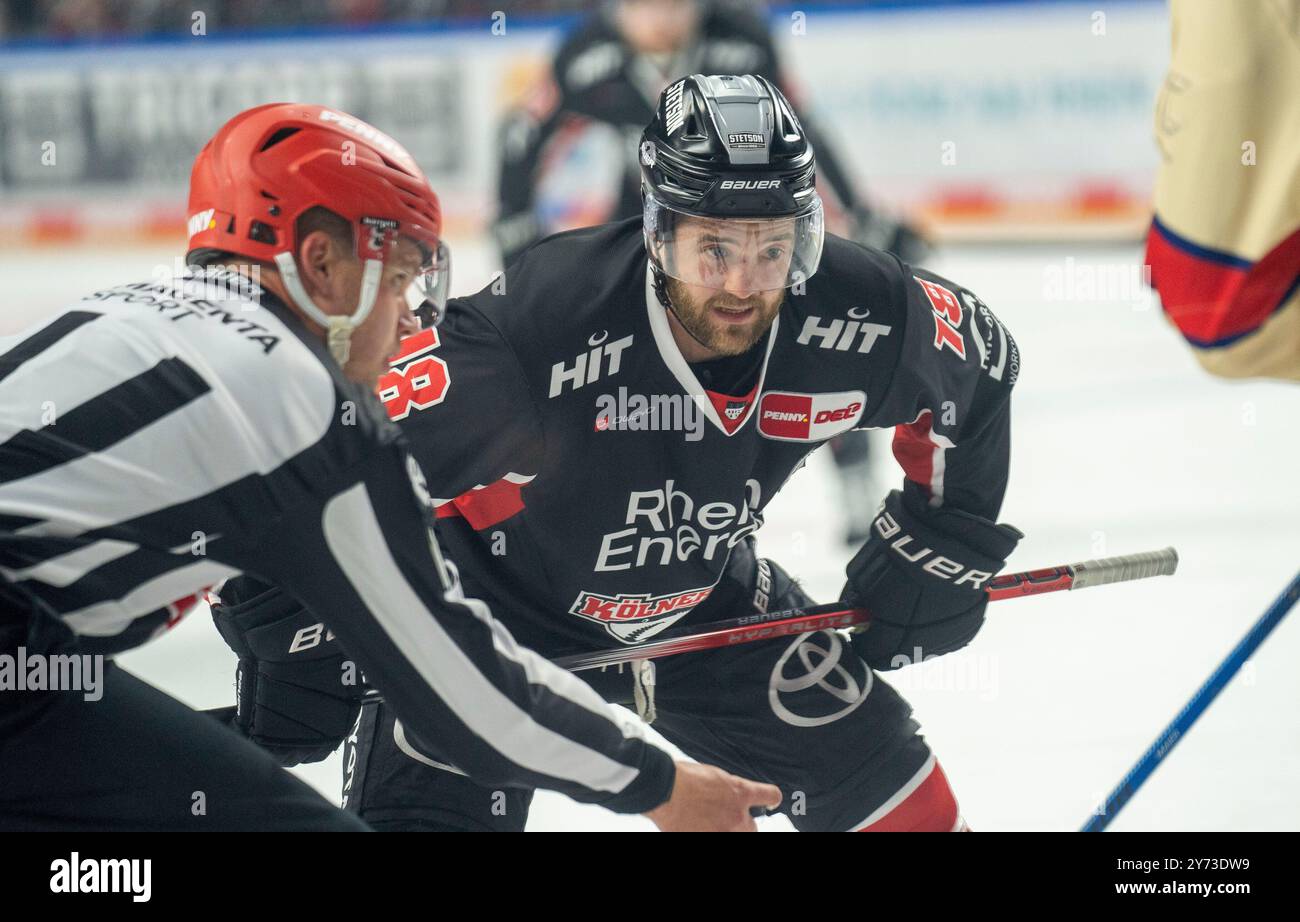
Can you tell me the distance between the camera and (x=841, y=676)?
237cm

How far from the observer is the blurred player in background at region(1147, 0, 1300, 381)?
1.18 meters

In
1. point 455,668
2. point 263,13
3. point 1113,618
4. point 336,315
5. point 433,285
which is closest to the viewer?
point 455,668

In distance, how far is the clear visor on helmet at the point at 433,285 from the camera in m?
1.91

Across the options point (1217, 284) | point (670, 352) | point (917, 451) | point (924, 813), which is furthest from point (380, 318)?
point (924, 813)

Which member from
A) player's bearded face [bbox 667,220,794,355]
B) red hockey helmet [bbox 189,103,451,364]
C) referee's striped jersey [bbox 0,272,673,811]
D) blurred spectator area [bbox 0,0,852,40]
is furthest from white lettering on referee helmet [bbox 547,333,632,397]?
blurred spectator area [bbox 0,0,852,40]

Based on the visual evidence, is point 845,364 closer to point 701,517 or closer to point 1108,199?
point 701,517

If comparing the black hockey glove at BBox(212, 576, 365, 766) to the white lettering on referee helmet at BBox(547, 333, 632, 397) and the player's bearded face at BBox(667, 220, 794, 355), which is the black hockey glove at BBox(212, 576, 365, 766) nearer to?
the white lettering on referee helmet at BBox(547, 333, 632, 397)

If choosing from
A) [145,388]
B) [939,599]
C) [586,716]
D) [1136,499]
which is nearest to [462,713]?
[586,716]

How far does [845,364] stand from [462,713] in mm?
913

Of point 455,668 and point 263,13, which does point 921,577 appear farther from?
point 263,13

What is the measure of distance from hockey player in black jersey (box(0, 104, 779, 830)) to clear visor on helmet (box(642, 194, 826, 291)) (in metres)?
0.48

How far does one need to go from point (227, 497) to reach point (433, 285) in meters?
0.60

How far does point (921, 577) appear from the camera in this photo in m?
2.46

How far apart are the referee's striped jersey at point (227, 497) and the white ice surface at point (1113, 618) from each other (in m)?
1.31
